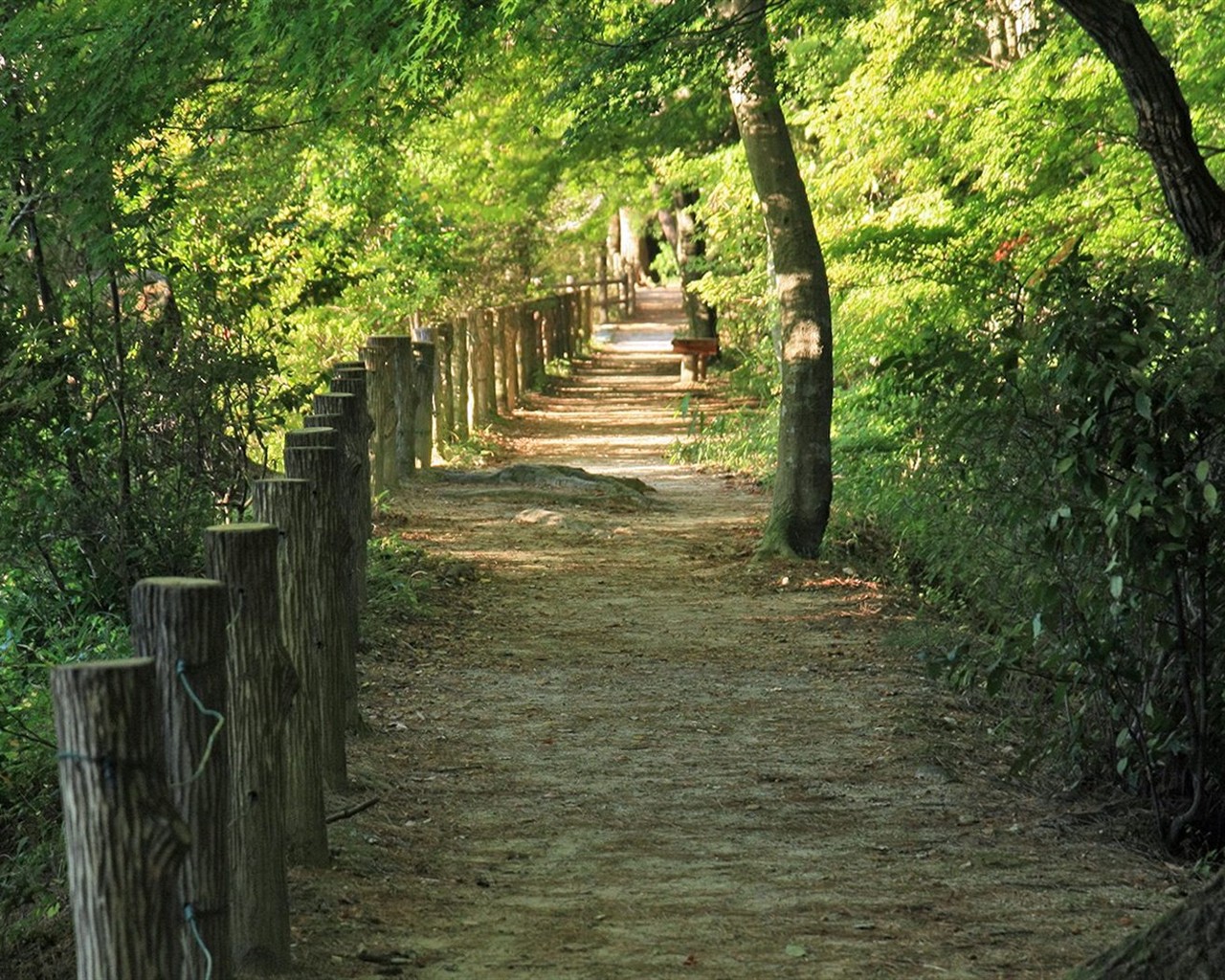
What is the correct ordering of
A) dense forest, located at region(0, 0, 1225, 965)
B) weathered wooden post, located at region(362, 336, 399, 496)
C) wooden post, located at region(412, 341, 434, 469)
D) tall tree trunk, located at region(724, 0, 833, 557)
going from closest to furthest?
dense forest, located at region(0, 0, 1225, 965) < tall tree trunk, located at region(724, 0, 833, 557) < weathered wooden post, located at region(362, 336, 399, 496) < wooden post, located at region(412, 341, 434, 469)

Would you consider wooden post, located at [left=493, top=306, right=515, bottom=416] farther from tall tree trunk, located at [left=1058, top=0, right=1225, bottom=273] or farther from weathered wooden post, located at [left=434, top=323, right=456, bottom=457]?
tall tree trunk, located at [left=1058, top=0, right=1225, bottom=273]

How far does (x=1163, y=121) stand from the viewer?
285 inches

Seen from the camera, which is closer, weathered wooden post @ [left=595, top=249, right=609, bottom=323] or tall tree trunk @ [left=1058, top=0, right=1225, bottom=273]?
tall tree trunk @ [left=1058, top=0, right=1225, bottom=273]

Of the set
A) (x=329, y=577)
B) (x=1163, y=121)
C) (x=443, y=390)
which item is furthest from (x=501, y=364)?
(x=329, y=577)

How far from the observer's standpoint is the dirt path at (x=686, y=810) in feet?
17.0

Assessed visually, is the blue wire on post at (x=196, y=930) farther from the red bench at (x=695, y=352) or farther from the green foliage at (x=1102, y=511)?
the red bench at (x=695, y=352)

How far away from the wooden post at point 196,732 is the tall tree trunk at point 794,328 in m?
9.10

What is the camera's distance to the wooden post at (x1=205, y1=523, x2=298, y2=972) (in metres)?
4.64

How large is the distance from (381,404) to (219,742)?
11.0m

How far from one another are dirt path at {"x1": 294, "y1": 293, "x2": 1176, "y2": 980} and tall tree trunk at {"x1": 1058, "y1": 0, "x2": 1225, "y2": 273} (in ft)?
8.22

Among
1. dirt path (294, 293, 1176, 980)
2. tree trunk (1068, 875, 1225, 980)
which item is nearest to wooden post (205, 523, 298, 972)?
dirt path (294, 293, 1176, 980)

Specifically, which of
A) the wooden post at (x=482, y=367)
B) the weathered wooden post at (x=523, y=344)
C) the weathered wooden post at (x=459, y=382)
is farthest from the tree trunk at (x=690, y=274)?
the weathered wooden post at (x=459, y=382)

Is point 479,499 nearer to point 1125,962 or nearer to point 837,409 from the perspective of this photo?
point 837,409

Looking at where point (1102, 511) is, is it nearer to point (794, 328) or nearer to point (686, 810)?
point (686, 810)
